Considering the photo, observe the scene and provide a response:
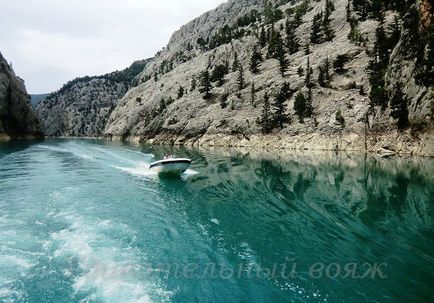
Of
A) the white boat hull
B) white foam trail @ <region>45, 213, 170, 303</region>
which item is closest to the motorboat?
the white boat hull

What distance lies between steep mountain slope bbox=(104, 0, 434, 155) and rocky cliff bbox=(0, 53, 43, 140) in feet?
162

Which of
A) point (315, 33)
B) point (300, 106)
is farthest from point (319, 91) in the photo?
point (315, 33)

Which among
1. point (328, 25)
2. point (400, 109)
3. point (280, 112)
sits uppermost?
point (328, 25)

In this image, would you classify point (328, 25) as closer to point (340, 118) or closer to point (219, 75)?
point (219, 75)

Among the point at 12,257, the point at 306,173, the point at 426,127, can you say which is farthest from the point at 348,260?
the point at 426,127

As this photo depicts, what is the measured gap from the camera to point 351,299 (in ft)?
47.2

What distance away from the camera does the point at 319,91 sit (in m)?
105

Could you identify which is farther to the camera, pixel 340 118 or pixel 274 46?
pixel 274 46

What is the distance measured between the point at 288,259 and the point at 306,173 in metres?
32.3

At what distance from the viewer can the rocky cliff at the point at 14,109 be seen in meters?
153

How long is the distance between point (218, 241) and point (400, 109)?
63136 mm

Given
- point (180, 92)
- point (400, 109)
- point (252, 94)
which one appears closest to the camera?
point (400, 109)

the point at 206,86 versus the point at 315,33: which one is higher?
the point at 315,33

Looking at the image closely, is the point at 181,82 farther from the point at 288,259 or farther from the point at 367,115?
the point at 288,259
